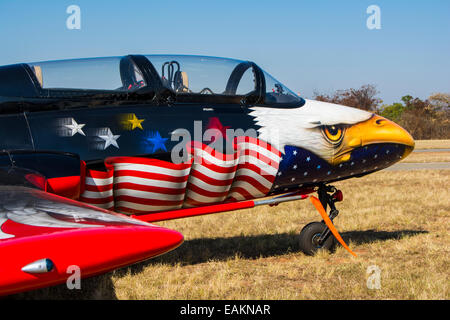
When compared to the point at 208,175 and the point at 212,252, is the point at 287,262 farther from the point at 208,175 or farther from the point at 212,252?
the point at 208,175

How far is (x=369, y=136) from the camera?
6566 millimetres

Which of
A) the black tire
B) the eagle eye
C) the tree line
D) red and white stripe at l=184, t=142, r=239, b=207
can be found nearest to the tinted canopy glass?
red and white stripe at l=184, t=142, r=239, b=207

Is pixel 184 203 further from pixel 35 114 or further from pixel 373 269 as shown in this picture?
pixel 373 269

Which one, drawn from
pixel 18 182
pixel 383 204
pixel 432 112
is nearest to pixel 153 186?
pixel 18 182

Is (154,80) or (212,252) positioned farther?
(212,252)

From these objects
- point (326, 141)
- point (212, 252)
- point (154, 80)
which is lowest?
point (212, 252)

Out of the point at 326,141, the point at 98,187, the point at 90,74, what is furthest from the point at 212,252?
the point at 90,74

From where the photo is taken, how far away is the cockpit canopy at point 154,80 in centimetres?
496

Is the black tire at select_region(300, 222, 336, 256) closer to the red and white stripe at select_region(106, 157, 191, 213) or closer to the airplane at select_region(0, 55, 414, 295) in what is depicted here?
the airplane at select_region(0, 55, 414, 295)

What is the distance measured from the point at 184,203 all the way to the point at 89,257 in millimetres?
3152

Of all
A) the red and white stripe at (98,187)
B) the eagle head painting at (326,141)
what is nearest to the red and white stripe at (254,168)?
the eagle head painting at (326,141)

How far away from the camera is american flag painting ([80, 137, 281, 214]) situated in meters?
4.96

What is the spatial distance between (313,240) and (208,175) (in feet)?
7.25
